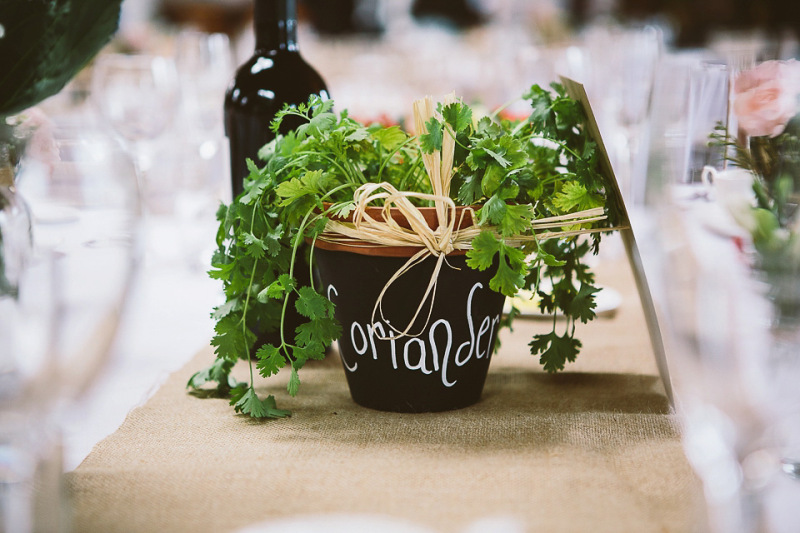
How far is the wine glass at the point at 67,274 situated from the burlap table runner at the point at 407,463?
0.34 feet

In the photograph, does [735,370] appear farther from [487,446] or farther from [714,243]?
[487,446]

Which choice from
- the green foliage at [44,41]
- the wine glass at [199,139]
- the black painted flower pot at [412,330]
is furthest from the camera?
the wine glass at [199,139]

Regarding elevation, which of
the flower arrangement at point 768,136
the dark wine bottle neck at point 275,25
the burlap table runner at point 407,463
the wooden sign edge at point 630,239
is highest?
the dark wine bottle neck at point 275,25

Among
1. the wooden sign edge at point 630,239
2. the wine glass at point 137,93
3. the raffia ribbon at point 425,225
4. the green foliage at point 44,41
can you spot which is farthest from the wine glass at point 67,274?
the wine glass at point 137,93

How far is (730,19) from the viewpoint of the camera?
4.25 m

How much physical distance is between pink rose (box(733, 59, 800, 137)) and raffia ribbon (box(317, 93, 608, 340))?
151 millimetres

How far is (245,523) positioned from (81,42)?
0.26 metres

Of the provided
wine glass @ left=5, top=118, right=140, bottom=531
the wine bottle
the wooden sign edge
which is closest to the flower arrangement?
the wooden sign edge

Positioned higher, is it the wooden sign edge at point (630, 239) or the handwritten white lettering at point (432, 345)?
the wooden sign edge at point (630, 239)

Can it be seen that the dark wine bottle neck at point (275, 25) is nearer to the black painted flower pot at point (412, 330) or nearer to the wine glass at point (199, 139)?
the black painted flower pot at point (412, 330)

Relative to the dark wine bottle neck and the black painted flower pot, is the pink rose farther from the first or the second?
the dark wine bottle neck

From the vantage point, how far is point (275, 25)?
2.27ft

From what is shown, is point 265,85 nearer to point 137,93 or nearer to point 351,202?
point 351,202

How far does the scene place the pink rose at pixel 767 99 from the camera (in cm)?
36
